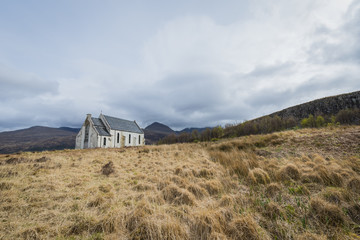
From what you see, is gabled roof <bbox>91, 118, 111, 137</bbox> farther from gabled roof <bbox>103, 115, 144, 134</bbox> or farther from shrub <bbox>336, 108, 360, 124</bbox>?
shrub <bbox>336, 108, 360, 124</bbox>

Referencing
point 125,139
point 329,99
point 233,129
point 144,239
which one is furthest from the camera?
point 329,99

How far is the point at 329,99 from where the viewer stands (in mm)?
71875

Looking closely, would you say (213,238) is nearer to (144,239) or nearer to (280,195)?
(144,239)

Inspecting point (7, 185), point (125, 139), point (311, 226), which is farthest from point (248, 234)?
point (125, 139)

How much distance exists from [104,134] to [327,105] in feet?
319

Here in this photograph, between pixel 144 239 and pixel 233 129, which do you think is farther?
pixel 233 129

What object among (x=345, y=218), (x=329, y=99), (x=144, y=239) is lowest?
(x=144, y=239)

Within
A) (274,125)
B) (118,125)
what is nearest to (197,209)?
(118,125)

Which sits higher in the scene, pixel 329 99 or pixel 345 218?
pixel 329 99

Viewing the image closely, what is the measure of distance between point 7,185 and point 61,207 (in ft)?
11.6

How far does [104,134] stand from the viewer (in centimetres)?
3400

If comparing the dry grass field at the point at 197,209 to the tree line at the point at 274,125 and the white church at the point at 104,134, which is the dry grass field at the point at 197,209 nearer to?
the white church at the point at 104,134

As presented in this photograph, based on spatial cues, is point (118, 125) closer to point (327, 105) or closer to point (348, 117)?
point (348, 117)

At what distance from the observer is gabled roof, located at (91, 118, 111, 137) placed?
33.7 metres
